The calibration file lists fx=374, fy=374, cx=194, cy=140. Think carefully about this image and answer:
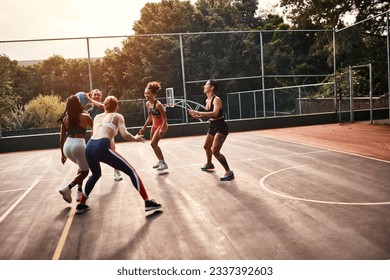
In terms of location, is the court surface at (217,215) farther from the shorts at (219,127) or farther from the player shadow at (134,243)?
the shorts at (219,127)

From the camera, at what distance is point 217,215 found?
5195 millimetres

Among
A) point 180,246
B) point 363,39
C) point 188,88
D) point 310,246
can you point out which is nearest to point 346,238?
point 310,246

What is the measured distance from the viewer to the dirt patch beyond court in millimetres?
9851

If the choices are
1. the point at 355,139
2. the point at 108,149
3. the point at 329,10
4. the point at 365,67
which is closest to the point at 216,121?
the point at 108,149

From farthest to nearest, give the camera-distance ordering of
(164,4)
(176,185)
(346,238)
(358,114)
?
(164,4) < (358,114) < (176,185) < (346,238)

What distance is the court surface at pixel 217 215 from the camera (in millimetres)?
4047

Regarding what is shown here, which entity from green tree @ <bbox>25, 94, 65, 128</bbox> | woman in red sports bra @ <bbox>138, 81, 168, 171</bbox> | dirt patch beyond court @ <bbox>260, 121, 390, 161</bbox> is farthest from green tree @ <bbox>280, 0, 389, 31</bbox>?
woman in red sports bra @ <bbox>138, 81, 168, 171</bbox>

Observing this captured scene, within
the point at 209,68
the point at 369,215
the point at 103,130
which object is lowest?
the point at 369,215

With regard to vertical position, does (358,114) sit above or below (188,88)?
below

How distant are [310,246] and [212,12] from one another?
1346 inches

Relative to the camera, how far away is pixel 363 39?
67.7ft

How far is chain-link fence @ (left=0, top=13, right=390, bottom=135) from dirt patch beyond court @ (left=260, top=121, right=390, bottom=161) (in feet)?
9.93

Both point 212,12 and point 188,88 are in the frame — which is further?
point 212,12

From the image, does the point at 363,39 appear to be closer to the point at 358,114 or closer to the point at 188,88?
the point at 358,114
